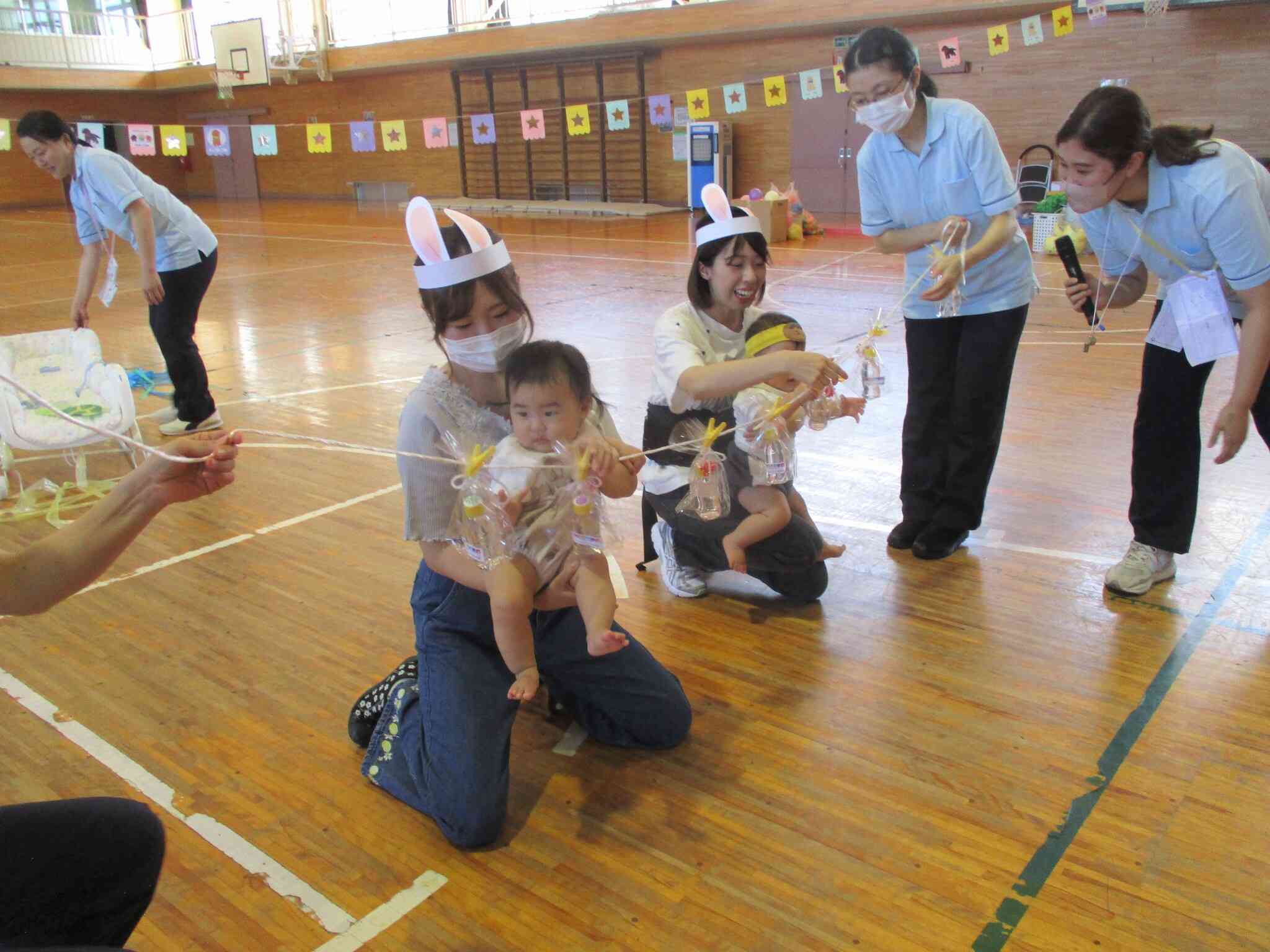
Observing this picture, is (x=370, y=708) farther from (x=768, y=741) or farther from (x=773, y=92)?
(x=773, y=92)

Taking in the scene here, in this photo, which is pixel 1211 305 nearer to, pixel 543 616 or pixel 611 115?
pixel 543 616

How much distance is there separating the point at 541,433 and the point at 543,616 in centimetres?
47

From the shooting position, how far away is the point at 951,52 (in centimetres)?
1184

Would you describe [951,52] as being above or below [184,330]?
above

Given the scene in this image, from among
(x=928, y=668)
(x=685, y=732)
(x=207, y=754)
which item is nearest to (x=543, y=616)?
(x=685, y=732)

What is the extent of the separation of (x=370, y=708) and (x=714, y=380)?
1109 millimetres

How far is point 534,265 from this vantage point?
10289mm

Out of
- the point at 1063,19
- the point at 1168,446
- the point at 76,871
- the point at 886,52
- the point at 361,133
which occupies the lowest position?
the point at 76,871

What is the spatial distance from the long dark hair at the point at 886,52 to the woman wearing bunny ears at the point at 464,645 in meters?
1.28

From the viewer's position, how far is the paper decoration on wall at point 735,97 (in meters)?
13.4

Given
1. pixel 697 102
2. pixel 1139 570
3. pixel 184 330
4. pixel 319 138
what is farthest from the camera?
pixel 319 138

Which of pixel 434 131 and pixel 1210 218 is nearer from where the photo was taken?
pixel 1210 218

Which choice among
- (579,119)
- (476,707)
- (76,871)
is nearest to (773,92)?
(579,119)

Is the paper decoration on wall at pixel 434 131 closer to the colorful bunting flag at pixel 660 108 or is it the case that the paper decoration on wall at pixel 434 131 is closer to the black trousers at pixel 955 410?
the colorful bunting flag at pixel 660 108
